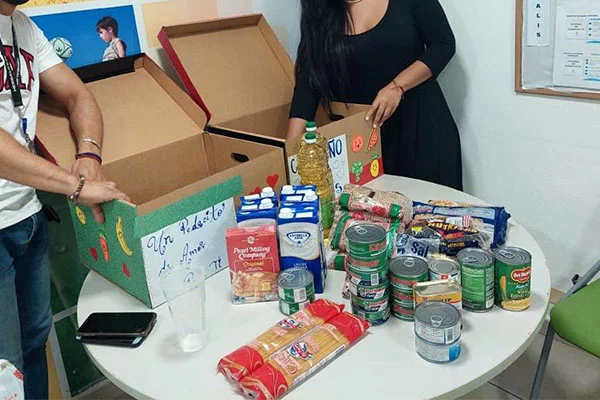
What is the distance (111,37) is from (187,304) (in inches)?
44.6

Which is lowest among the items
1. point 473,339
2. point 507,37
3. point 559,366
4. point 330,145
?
point 559,366

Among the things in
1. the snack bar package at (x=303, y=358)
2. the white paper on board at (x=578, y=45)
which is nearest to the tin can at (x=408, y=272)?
the snack bar package at (x=303, y=358)

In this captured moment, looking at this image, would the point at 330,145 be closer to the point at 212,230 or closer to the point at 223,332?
the point at 212,230

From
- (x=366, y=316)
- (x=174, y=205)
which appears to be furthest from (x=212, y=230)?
(x=366, y=316)

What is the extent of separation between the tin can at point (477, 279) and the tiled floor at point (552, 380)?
937 mm

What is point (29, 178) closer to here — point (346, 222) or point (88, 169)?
point (88, 169)

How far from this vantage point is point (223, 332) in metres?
1.17

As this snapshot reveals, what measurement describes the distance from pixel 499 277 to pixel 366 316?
0.27 metres

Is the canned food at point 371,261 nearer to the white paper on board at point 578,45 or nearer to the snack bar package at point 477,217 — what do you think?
the snack bar package at point 477,217

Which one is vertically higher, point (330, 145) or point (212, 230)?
point (330, 145)

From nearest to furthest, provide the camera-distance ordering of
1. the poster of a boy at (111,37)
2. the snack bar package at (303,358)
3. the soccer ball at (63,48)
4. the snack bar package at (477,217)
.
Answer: the snack bar package at (303,358) < the snack bar package at (477,217) < the soccer ball at (63,48) < the poster of a boy at (111,37)

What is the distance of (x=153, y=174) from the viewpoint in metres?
1.71

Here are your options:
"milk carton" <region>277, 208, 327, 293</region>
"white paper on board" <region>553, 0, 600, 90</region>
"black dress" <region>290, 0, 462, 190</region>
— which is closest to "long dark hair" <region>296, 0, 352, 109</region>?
"black dress" <region>290, 0, 462, 190</region>

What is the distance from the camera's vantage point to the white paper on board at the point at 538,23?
6.34ft
